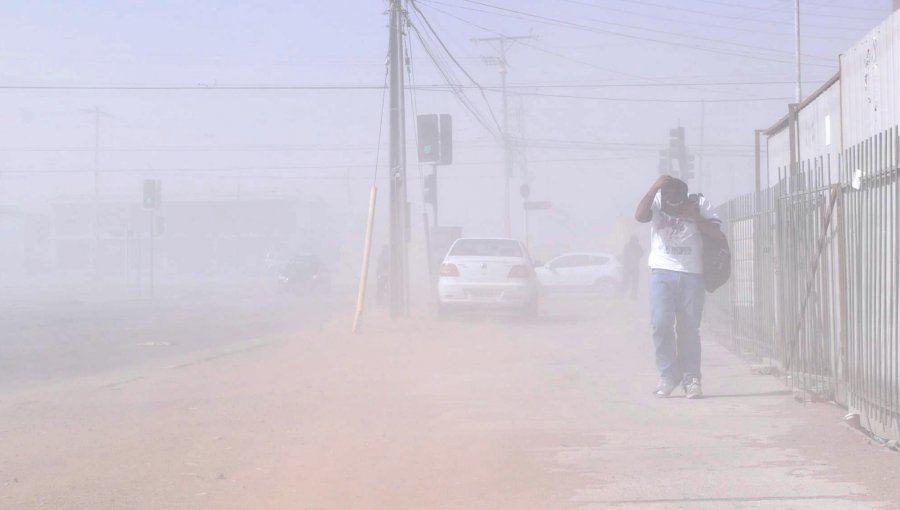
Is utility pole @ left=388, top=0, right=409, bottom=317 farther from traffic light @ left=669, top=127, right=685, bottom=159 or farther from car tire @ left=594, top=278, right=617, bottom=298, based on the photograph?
car tire @ left=594, top=278, right=617, bottom=298

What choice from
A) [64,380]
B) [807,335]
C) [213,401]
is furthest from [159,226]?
[807,335]

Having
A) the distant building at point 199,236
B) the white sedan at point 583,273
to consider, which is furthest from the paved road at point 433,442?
the distant building at point 199,236

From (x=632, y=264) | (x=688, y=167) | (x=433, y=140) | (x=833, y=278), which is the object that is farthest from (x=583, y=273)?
(x=833, y=278)

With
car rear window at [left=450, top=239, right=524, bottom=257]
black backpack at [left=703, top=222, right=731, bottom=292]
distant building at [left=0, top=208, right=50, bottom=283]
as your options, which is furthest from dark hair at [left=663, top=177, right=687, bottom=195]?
distant building at [left=0, top=208, right=50, bottom=283]

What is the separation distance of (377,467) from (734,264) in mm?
7147

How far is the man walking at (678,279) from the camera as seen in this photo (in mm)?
8375

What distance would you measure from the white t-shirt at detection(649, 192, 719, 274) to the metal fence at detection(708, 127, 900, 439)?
0.76 m

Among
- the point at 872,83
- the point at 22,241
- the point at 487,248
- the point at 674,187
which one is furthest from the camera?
the point at 22,241

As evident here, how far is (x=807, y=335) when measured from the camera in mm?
8258

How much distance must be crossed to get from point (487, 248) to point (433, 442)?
13.1 m

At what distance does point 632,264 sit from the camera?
90.5ft

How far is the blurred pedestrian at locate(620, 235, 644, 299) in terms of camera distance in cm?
2741

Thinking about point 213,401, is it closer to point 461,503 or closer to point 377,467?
→ point 377,467

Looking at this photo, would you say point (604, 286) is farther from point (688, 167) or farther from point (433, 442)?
point (433, 442)
